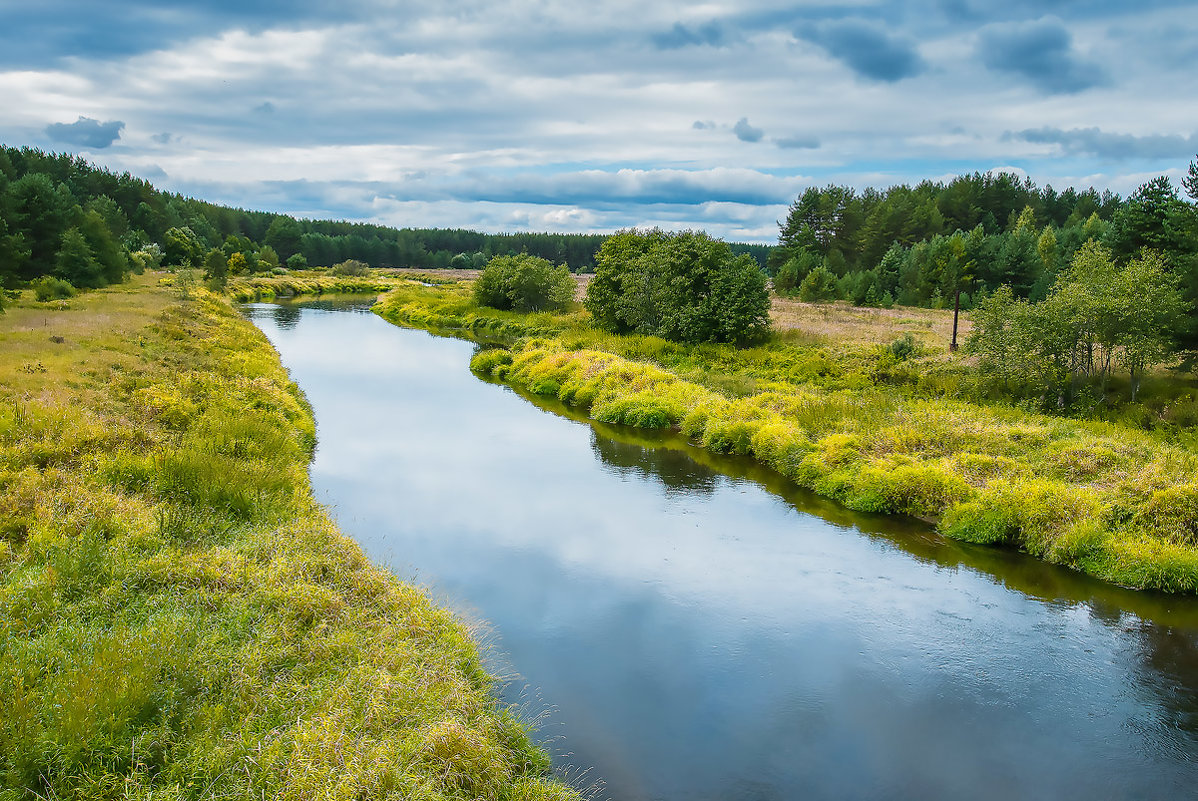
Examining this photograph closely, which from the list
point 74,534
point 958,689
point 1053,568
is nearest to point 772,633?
point 958,689

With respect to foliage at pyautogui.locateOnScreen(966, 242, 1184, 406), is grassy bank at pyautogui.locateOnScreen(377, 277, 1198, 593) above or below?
below

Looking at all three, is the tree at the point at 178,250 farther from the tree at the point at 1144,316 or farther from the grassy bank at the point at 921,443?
the tree at the point at 1144,316

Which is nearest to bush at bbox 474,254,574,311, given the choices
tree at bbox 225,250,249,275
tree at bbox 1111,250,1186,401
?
tree at bbox 1111,250,1186,401

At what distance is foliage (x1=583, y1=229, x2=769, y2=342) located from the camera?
38281mm

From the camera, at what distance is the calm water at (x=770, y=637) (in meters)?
9.37

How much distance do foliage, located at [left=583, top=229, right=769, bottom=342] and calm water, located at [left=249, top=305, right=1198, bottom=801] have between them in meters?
17.3

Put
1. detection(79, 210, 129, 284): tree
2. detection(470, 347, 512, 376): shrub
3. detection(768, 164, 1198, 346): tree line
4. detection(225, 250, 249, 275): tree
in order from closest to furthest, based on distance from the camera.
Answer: detection(470, 347, 512, 376): shrub
detection(768, 164, 1198, 346): tree line
detection(79, 210, 129, 284): tree
detection(225, 250, 249, 275): tree

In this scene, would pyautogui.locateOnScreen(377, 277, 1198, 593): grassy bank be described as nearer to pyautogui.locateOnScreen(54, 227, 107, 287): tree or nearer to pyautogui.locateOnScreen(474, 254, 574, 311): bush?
pyautogui.locateOnScreen(474, 254, 574, 311): bush

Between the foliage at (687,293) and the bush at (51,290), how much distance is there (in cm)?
3250

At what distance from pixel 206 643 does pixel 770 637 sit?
8764 millimetres

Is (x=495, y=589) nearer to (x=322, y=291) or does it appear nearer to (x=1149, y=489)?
(x=1149, y=489)

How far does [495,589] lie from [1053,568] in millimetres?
12033

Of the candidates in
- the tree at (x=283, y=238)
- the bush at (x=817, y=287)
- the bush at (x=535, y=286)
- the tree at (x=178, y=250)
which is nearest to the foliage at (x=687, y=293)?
the bush at (x=535, y=286)

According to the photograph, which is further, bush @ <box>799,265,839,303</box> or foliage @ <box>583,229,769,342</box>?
bush @ <box>799,265,839,303</box>
